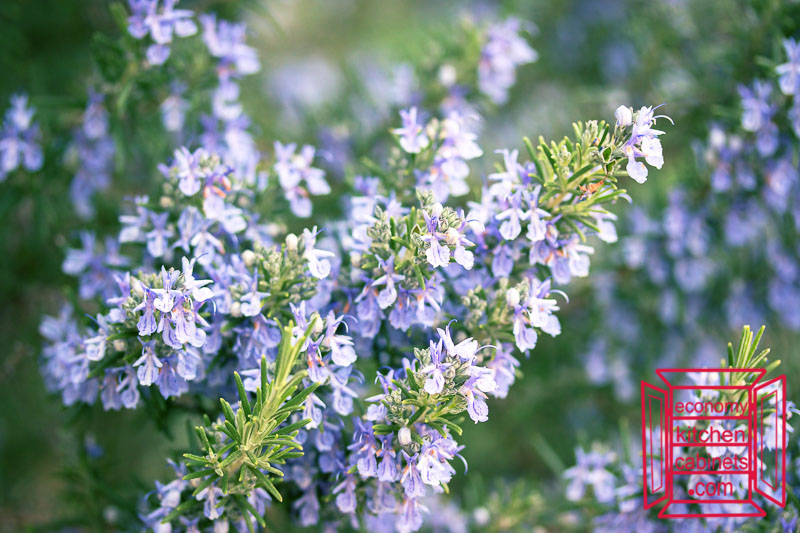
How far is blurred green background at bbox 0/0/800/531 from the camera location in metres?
2.29

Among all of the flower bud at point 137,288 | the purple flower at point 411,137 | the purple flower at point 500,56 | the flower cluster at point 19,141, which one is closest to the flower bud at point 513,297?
the purple flower at point 411,137

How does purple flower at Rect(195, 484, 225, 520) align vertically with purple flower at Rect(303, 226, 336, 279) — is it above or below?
below

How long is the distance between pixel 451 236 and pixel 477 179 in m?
1.54

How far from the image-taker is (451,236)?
1432 mm

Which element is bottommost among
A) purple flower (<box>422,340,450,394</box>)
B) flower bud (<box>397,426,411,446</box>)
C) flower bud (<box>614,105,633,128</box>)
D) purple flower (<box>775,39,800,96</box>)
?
flower bud (<box>397,426,411,446</box>)

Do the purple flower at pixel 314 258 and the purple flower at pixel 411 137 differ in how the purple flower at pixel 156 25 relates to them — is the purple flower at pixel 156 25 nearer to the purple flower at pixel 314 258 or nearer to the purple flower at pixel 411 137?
the purple flower at pixel 411 137

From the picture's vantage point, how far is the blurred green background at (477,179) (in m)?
2.29

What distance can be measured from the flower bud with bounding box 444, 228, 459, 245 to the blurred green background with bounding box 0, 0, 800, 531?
1.09 meters

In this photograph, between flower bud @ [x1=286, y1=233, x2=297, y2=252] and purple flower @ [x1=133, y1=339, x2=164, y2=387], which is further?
flower bud @ [x1=286, y1=233, x2=297, y2=252]

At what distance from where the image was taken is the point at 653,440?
186cm

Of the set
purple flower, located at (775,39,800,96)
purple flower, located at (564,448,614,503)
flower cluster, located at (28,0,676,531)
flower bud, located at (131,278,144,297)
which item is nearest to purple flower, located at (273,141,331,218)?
flower cluster, located at (28,0,676,531)

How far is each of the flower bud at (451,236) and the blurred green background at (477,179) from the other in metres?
1.09

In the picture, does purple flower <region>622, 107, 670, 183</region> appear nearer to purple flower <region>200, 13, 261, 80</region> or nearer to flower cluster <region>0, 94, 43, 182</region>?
purple flower <region>200, 13, 261, 80</region>

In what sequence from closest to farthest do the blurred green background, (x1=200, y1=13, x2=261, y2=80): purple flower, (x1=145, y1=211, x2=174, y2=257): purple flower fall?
(x1=145, y1=211, x2=174, y2=257): purple flower → (x1=200, y1=13, x2=261, y2=80): purple flower → the blurred green background
